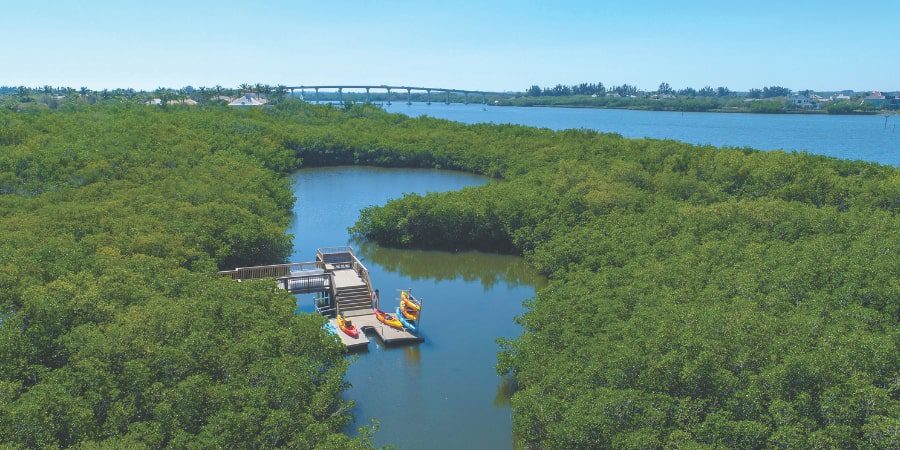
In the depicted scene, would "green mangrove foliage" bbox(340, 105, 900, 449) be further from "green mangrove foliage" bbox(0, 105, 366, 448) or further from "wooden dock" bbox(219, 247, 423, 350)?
"green mangrove foliage" bbox(0, 105, 366, 448)

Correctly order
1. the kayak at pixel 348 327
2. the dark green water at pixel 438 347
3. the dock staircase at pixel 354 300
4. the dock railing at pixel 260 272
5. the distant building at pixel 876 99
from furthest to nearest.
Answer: the distant building at pixel 876 99 → the dock railing at pixel 260 272 → the dock staircase at pixel 354 300 → the kayak at pixel 348 327 → the dark green water at pixel 438 347

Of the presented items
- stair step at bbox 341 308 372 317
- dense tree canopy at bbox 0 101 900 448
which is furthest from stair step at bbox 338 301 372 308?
dense tree canopy at bbox 0 101 900 448

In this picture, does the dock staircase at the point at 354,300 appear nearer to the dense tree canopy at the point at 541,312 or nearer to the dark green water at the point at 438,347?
the dark green water at the point at 438,347

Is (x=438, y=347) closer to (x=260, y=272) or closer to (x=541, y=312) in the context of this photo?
(x=541, y=312)

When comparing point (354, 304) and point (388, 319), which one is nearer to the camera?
point (388, 319)

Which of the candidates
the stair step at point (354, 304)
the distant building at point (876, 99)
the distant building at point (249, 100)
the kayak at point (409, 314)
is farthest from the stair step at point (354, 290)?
the distant building at point (876, 99)

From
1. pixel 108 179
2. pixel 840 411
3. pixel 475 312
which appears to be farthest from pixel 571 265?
pixel 108 179

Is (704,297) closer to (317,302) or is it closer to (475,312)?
(475,312)

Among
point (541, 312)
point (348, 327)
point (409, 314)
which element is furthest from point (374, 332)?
point (541, 312)
